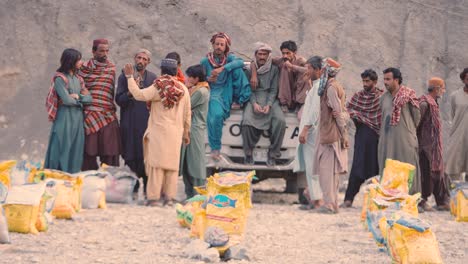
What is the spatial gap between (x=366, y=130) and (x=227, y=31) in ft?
34.4

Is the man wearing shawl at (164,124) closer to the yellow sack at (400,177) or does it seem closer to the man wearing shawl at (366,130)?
Answer: the man wearing shawl at (366,130)

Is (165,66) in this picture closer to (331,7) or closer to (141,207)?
(141,207)

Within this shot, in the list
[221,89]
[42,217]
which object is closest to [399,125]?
[221,89]

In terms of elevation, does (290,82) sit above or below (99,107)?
above

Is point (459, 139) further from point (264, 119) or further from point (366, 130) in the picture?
point (264, 119)

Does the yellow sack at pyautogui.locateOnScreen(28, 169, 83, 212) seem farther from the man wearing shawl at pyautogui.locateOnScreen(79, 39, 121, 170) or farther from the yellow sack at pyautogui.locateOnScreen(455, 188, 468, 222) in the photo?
the yellow sack at pyautogui.locateOnScreen(455, 188, 468, 222)

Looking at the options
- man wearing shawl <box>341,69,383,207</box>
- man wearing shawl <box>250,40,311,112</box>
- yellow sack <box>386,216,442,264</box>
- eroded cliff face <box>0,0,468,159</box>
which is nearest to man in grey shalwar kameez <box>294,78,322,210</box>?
man wearing shawl <box>250,40,311,112</box>

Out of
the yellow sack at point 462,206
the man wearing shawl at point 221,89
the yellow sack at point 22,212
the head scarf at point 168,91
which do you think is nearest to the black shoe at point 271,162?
the man wearing shawl at point 221,89

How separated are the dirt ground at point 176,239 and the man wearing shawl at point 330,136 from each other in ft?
1.12

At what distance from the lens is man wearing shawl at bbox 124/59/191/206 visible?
10.5m

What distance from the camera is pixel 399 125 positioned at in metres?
10.9

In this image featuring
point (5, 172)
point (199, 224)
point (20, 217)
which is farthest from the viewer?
point (20, 217)

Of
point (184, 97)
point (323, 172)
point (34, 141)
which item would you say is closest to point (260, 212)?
point (323, 172)

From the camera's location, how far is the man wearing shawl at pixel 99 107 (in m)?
11.4
